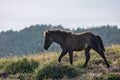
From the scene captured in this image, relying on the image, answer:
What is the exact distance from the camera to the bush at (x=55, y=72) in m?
19.6

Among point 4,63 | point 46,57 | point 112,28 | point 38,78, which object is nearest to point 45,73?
point 38,78

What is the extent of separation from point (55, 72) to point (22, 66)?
8.41ft

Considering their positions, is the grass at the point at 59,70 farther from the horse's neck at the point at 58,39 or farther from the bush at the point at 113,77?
the horse's neck at the point at 58,39

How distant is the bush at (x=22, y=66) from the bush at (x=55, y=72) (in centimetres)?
180

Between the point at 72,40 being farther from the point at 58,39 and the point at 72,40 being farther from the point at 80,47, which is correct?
the point at 58,39

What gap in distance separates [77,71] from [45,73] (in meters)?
1.20

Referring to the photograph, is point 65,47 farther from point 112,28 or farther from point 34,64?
point 112,28

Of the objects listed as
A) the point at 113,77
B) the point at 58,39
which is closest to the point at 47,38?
the point at 58,39

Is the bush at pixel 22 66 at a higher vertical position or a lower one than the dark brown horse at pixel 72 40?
lower

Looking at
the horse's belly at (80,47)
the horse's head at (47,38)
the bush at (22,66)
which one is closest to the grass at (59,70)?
the bush at (22,66)

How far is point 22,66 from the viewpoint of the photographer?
72.0 feet

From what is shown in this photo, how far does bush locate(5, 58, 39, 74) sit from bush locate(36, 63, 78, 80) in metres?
1.80

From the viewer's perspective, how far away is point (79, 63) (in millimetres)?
22359

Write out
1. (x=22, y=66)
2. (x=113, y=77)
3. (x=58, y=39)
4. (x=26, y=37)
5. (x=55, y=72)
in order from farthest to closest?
(x=26, y=37) → (x=58, y=39) → (x=22, y=66) → (x=55, y=72) → (x=113, y=77)
